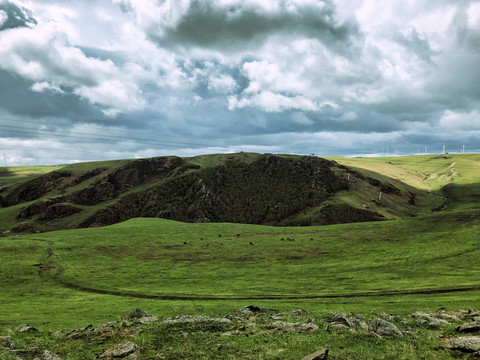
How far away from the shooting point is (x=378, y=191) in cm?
18912

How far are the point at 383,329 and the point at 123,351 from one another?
16.4 meters

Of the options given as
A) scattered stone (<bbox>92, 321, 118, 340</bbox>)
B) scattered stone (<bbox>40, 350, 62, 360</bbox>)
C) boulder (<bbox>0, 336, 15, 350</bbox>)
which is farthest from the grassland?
boulder (<bbox>0, 336, 15, 350</bbox>)

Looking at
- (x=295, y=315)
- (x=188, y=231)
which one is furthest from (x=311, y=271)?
(x=188, y=231)

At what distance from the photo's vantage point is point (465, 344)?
15984 millimetres

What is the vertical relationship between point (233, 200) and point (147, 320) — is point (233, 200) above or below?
below

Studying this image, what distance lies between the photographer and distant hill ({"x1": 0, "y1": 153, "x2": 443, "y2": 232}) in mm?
160125

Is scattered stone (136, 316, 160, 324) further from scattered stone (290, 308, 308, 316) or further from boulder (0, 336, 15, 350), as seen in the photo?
scattered stone (290, 308, 308, 316)

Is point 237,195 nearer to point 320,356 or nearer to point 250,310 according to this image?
point 250,310

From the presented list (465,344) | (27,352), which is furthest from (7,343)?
(465,344)

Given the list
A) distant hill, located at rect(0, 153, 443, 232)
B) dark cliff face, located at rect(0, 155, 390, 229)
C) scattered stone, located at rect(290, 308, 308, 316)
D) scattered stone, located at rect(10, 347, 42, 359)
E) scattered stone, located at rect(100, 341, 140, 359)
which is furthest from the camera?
dark cliff face, located at rect(0, 155, 390, 229)

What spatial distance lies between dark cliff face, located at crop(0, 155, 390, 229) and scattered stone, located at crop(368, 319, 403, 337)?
13331 centimetres

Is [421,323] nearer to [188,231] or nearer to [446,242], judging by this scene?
[446,242]

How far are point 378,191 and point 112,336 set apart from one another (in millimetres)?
192875

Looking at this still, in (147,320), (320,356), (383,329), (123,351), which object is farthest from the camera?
(147,320)
